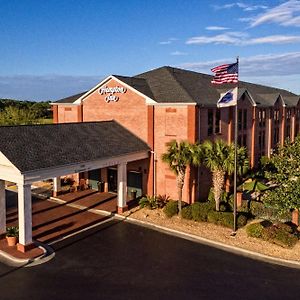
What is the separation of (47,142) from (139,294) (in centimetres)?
1275

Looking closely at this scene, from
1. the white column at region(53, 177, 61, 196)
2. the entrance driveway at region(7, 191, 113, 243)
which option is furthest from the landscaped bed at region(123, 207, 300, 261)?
the white column at region(53, 177, 61, 196)

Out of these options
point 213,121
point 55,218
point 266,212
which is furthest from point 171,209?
point 213,121

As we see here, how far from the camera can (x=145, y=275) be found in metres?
18.3

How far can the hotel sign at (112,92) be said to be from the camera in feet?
108

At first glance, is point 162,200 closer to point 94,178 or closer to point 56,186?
point 94,178

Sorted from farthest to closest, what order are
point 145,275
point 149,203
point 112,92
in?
1. point 112,92
2. point 149,203
3. point 145,275

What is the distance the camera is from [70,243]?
22516mm

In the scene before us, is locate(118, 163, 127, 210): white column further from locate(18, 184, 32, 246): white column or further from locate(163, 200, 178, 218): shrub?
locate(18, 184, 32, 246): white column

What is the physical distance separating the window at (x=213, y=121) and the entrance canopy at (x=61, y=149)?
18.8 feet

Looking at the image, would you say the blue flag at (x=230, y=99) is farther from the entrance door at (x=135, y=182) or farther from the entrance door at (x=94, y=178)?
the entrance door at (x=94, y=178)

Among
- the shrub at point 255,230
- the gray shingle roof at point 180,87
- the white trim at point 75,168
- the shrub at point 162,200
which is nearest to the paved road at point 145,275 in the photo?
the shrub at point 255,230

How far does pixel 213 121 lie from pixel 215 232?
36.6 ft

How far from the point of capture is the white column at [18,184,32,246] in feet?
67.2

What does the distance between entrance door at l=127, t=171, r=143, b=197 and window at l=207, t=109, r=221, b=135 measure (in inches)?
295
